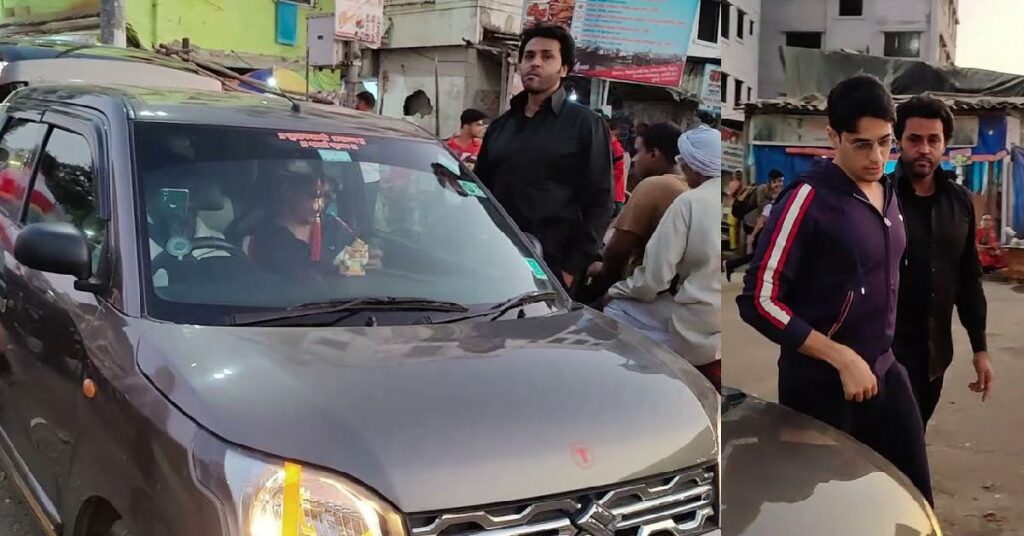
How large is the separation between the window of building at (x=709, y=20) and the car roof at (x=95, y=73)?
4.85 meters

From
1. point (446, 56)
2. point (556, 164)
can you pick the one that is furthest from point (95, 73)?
point (446, 56)

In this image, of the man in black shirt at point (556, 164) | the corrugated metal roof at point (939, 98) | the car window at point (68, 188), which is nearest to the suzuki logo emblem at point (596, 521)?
the corrugated metal roof at point (939, 98)

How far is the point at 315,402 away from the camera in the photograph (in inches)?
74.9

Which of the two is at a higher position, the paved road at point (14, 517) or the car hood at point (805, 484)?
the car hood at point (805, 484)

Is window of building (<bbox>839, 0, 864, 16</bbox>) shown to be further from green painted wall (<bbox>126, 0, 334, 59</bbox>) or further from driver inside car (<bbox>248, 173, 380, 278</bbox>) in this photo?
green painted wall (<bbox>126, 0, 334, 59</bbox>)

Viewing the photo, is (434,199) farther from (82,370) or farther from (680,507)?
(680,507)

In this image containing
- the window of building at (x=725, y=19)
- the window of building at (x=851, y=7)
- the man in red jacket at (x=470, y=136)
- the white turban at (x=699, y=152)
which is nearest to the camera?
the window of building at (x=725, y=19)

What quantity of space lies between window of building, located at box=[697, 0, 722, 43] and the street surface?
3.35 feet

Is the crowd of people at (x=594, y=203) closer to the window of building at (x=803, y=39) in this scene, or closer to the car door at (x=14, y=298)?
the window of building at (x=803, y=39)

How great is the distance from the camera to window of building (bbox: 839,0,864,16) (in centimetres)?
207

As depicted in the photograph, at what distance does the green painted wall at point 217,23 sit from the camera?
59.6 feet

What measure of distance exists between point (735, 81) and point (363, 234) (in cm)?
132

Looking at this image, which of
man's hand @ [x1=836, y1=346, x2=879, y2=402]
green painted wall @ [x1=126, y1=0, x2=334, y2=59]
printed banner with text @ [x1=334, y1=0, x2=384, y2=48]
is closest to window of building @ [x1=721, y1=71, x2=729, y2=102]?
man's hand @ [x1=836, y1=346, x2=879, y2=402]

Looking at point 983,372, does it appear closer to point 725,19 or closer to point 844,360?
point 844,360
